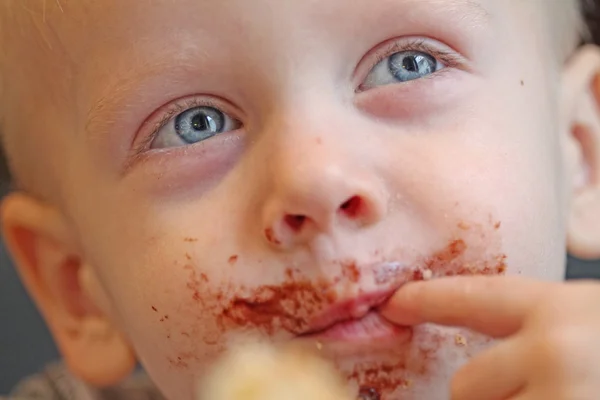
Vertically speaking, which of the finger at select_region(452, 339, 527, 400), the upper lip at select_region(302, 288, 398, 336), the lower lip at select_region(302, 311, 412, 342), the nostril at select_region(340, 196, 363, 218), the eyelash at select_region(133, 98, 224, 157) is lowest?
the finger at select_region(452, 339, 527, 400)

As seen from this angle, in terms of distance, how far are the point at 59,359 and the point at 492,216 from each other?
1.14 m

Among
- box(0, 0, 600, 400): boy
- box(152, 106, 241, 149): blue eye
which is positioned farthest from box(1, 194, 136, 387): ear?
box(152, 106, 241, 149): blue eye

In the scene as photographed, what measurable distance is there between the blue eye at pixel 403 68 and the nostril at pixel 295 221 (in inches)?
6.4

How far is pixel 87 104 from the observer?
795mm

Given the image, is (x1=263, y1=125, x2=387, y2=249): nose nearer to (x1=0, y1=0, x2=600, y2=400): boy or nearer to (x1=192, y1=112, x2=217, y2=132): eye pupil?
(x1=0, y1=0, x2=600, y2=400): boy

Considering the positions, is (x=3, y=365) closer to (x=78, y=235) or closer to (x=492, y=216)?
(x=78, y=235)

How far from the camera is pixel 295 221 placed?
66cm

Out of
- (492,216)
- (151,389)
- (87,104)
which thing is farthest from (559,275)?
(151,389)

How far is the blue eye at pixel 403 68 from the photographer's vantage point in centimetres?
74

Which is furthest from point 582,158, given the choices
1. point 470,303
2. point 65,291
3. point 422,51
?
point 65,291

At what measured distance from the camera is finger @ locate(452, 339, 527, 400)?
0.55 metres

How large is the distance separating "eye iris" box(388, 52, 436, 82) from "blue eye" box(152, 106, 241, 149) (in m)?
0.16

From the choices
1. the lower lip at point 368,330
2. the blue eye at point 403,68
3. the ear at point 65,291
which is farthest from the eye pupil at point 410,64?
the ear at point 65,291

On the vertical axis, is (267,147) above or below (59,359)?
above
